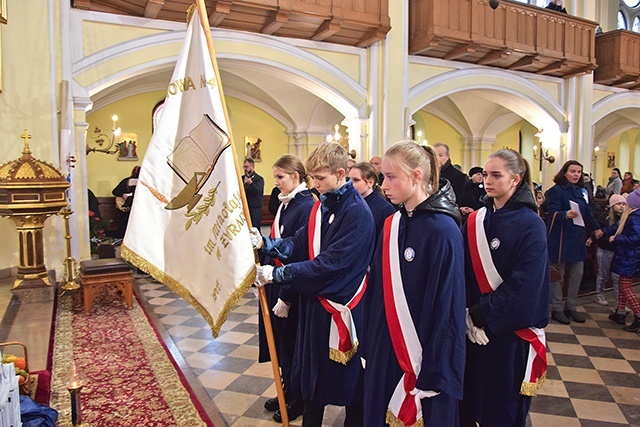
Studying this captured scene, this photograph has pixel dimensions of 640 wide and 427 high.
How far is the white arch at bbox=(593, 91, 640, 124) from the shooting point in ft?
42.6

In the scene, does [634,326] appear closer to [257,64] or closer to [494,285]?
[494,285]

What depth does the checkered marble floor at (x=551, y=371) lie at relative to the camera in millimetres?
3248

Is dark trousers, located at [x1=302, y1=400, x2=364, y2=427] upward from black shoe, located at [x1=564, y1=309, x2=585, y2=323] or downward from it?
upward

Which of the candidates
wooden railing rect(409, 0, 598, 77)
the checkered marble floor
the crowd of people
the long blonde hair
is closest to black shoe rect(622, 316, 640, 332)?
the checkered marble floor

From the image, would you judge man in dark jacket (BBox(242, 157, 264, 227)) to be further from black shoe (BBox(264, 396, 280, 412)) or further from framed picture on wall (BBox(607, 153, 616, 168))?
framed picture on wall (BBox(607, 153, 616, 168))

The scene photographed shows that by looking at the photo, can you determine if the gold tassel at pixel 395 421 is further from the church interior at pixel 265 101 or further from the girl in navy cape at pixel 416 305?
the church interior at pixel 265 101

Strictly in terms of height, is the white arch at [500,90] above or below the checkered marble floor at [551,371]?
above

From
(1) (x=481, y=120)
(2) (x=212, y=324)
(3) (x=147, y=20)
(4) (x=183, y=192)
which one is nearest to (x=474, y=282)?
(2) (x=212, y=324)

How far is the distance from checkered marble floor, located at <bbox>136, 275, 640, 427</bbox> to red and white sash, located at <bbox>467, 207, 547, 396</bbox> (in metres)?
1.17

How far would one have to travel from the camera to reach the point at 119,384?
366 centimetres

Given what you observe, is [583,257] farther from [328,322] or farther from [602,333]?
[328,322]

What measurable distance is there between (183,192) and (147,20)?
584cm

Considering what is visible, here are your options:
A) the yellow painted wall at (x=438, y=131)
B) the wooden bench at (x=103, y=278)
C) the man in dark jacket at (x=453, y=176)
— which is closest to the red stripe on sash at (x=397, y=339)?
the man in dark jacket at (x=453, y=176)

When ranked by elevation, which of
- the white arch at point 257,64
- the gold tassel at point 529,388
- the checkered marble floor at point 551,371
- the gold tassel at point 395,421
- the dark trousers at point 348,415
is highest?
→ the white arch at point 257,64
